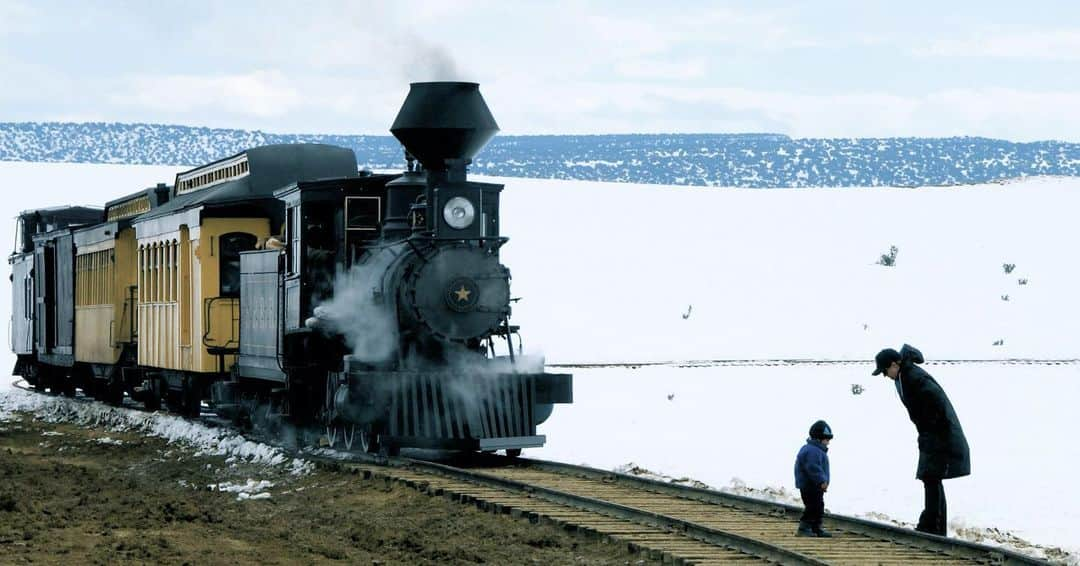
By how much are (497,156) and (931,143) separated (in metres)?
42.0

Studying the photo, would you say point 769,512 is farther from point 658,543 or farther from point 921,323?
point 921,323

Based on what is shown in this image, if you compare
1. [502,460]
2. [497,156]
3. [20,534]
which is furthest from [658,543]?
[497,156]

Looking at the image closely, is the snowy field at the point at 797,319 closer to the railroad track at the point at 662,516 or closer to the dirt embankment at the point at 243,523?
the railroad track at the point at 662,516

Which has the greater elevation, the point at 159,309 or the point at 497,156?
the point at 497,156

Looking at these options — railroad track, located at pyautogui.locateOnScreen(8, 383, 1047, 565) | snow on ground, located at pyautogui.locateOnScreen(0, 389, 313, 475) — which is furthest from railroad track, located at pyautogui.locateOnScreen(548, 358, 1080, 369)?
railroad track, located at pyautogui.locateOnScreen(8, 383, 1047, 565)

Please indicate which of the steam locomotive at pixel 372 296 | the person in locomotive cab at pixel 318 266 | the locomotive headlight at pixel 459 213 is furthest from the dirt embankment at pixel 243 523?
the locomotive headlight at pixel 459 213

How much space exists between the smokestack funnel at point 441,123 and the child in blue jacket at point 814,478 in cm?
658

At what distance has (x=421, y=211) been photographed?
677 inches

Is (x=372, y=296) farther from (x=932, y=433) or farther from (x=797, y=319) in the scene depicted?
(x=797, y=319)

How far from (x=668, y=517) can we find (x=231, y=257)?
11547 millimetres

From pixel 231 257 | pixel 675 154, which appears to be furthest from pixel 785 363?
pixel 675 154

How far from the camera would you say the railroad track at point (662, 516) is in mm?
10609

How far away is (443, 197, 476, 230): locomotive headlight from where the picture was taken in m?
16.9

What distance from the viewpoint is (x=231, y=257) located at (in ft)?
72.4
